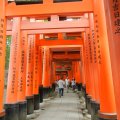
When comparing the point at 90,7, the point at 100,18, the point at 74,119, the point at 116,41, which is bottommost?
the point at 74,119

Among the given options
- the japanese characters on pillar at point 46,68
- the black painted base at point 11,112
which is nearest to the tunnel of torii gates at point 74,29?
the black painted base at point 11,112

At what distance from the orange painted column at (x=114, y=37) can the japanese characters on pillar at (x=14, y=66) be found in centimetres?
494

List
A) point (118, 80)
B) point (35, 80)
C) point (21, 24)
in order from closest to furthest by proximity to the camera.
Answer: point (118, 80) < point (21, 24) < point (35, 80)

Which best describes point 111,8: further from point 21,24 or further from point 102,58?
point 21,24

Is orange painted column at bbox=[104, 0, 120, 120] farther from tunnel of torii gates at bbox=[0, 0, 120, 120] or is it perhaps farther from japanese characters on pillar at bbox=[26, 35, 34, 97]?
japanese characters on pillar at bbox=[26, 35, 34, 97]

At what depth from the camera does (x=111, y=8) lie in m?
3.47

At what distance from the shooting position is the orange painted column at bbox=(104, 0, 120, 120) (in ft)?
10.5

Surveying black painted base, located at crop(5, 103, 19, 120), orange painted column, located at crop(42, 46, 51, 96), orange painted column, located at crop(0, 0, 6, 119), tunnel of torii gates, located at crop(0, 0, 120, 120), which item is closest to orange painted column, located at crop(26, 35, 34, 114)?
tunnel of torii gates, located at crop(0, 0, 120, 120)

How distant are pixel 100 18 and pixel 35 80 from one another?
22.1 feet

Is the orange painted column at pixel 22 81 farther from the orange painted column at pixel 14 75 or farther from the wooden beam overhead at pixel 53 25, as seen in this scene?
the wooden beam overhead at pixel 53 25

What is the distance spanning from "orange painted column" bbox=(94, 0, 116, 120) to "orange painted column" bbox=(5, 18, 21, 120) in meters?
3.46

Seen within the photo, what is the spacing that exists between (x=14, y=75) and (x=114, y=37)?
203 inches

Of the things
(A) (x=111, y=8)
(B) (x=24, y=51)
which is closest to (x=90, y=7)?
(A) (x=111, y=8)

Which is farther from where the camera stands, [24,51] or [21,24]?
Result: [24,51]
